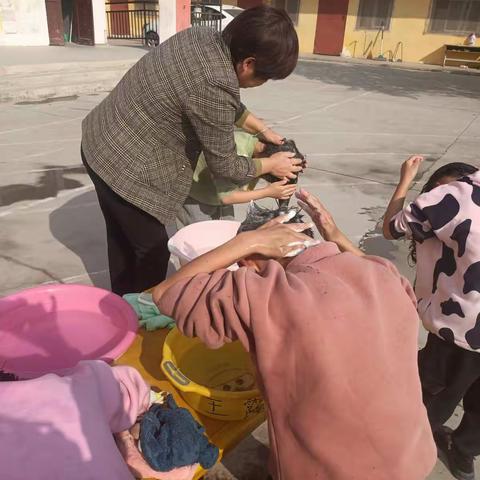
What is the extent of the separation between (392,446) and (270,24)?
57.5 inches

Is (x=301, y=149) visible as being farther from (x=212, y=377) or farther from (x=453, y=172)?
(x=212, y=377)

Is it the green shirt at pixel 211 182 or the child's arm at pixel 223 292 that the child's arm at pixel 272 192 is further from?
the child's arm at pixel 223 292

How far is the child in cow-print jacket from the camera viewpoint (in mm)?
1694

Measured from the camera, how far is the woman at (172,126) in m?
1.89

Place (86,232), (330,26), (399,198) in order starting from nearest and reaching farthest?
(399,198), (86,232), (330,26)

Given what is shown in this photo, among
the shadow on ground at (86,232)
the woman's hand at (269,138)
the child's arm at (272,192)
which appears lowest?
the shadow on ground at (86,232)

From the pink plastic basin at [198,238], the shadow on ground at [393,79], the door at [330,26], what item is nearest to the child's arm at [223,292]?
the pink plastic basin at [198,238]

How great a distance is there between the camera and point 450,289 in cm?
178

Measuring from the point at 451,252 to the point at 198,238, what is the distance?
1.09 metres

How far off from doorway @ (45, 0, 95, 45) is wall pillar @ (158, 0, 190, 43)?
1999 millimetres

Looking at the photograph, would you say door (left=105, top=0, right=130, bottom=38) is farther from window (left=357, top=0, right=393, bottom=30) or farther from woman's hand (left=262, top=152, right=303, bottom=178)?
woman's hand (left=262, top=152, right=303, bottom=178)

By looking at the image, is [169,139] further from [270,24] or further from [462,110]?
[462,110]

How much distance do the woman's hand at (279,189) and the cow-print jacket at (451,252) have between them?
0.54 meters

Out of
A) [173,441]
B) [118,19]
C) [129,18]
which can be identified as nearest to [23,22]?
[129,18]
